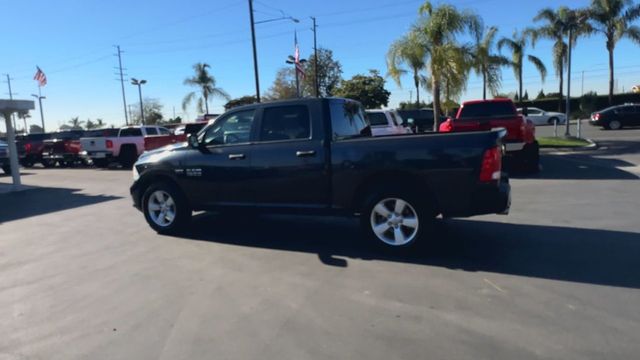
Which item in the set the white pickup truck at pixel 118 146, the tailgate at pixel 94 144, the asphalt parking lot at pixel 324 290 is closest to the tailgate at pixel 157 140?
the white pickup truck at pixel 118 146

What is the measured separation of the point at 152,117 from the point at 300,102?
75.3m

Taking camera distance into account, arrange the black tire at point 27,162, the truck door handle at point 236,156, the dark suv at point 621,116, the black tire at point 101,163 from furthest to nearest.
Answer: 1. the dark suv at point 621,116
2. the black tire at point 27,162
3. the black tire at point 101,163
4. the truck door handle at point 236,156

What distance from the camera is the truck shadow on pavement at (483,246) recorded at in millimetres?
5164

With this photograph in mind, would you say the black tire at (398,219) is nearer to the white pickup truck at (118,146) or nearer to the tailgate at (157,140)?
the tailgate at (157,140)

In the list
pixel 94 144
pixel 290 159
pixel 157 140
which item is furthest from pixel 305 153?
pixel 94 144

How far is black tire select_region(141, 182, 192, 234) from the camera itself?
7.32m

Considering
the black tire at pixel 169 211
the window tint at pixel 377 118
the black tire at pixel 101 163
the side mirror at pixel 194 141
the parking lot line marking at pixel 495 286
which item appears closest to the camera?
the parking lot line marking at pixel 495 286

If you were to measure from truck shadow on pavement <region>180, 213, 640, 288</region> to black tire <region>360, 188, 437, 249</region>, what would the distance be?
127mm

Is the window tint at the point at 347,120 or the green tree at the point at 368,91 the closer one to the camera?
the window tint at the point at 347,120

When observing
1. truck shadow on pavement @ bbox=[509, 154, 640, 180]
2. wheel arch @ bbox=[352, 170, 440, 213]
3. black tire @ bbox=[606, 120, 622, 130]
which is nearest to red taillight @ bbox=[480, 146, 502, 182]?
wheel arch @ bbox=[352, 170, 440, 213]

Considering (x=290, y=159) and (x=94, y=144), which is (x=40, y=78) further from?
(x=290, y=159)

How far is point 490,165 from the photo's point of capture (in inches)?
214

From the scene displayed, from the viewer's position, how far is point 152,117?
7656cm

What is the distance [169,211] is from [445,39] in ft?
47.3
